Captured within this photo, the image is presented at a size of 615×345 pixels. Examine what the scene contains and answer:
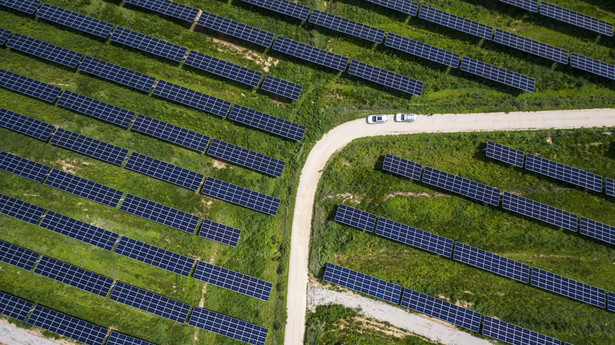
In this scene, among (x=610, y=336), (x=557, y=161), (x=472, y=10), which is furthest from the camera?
(x=472, y=10)

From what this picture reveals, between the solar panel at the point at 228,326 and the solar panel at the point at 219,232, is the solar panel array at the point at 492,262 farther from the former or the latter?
the solar panel at the point at 219,232

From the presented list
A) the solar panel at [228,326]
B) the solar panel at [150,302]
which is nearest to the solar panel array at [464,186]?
the solar panel at [228,326]

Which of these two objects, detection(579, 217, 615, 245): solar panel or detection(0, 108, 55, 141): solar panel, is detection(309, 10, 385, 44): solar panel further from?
detection(0, 108, 55, 141): solar panel

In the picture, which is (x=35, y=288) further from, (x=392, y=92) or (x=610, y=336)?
(x=610, y=336)

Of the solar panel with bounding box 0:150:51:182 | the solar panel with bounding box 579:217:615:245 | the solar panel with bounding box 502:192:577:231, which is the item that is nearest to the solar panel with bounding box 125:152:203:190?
the solar panel with bounding box 0:150:51:182

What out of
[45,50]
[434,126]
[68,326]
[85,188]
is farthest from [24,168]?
[434,126]

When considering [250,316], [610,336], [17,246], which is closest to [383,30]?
[250,316]
